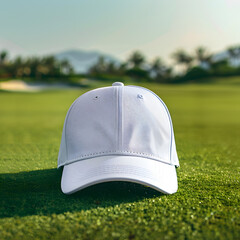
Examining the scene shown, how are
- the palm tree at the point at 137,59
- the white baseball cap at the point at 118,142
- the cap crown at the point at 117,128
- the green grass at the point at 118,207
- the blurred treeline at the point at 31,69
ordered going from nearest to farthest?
the green grass at the point at 118,207 → the white baseball cap at the point at 118,142 → the cap crown at the point at 117,128 → the blurred treeline at the point at 31,69 → the palm tree at the point at 137,59

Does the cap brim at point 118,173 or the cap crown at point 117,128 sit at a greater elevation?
the cap crown at point 117,128

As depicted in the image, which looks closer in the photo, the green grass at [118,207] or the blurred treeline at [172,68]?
the green grass at [118,207]

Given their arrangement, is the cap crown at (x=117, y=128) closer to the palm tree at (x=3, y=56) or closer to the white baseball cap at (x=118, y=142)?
the white baseball cap at (x=118, y=142)

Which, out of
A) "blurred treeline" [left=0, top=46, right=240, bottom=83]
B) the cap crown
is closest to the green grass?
the cap crown

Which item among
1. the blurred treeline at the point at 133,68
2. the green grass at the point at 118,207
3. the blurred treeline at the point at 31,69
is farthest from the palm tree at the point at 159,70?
the green grass at the point at 118,207

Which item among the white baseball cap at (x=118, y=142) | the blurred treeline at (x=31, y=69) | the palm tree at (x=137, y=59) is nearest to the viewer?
the white baseball cap at (x=118, y=142)

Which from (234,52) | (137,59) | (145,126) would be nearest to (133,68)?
(137,59)
